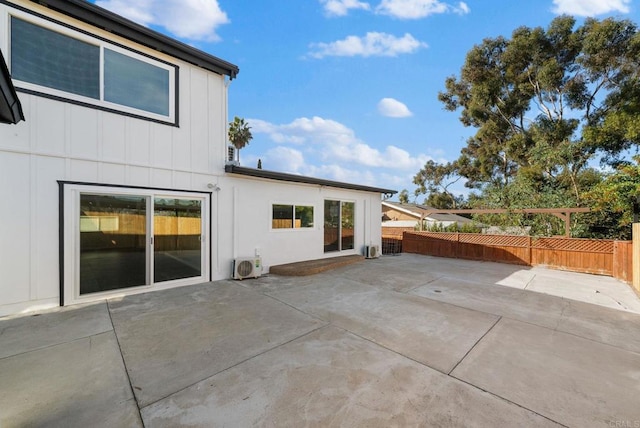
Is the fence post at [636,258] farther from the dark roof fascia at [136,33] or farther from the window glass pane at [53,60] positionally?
the window glass pane at [53,60]

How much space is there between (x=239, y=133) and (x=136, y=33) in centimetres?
2212

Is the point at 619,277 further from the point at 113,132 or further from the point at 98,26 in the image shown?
the point at 98,26

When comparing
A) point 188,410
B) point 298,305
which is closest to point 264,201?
point 298,305

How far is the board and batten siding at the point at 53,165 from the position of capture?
4.06 meters

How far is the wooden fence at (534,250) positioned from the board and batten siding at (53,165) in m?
9.78

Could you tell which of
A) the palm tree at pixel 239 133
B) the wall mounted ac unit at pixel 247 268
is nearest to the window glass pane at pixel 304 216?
the wall mounted ac unit at pixel 247 268

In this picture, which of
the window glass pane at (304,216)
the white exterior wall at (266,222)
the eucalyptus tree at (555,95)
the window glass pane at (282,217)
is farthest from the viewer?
the eucalyptus tree at (555,95)

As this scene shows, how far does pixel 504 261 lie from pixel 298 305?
8.59 metres

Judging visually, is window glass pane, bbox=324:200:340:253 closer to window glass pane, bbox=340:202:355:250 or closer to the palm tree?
window glass pane, bbox=340:202:355:250

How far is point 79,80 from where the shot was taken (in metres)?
4.62

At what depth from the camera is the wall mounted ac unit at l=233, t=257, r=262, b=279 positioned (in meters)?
6.28

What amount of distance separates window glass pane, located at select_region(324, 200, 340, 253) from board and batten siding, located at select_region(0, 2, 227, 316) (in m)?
4.56

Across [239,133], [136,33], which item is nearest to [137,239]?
[136,33]

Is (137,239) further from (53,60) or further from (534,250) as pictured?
(534,250)
